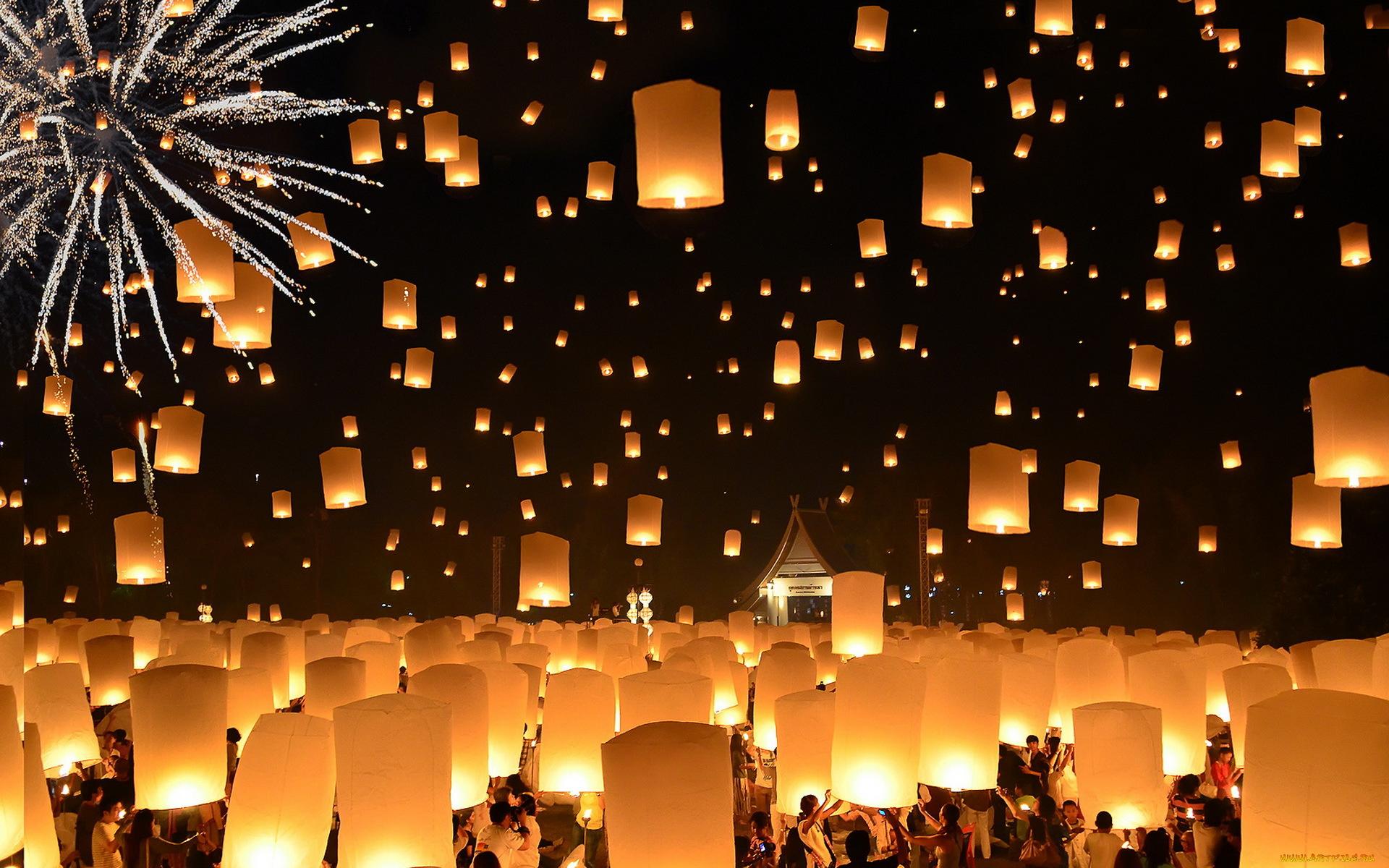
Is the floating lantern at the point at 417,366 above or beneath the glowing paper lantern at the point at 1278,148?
beneath

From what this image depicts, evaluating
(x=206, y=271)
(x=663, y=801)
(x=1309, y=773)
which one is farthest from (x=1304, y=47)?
(x=206, y=271)

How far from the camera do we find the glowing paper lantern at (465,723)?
25.8 feet

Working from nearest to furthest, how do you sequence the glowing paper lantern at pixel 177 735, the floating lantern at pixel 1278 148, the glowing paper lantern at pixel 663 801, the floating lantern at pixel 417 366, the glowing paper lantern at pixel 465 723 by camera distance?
the glowing paper lantern at pixel 663 801, the glowing paper lantern at pixel 177 735, the glowing paper lantern at pixel 465 723, the floating lantern at pixel 1278 148, the floating lantern at pixel 417 366

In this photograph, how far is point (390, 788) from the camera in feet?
20.3

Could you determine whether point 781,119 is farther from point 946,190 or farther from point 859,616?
point 859,616

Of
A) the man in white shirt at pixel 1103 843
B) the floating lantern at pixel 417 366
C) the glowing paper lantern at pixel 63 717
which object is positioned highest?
the floating lantern at pixel 417 366

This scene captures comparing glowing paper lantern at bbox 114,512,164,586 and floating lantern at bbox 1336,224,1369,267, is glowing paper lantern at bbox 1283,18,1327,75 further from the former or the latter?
glowing paper lantern at bbox 114,512,164,586

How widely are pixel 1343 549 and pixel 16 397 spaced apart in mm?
17086

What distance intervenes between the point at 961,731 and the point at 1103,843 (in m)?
1.20

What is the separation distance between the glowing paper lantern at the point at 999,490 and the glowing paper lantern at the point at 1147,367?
549cm

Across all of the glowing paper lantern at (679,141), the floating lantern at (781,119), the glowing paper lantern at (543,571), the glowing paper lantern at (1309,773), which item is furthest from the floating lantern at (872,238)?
the glowing paper lantern at (1309,773)

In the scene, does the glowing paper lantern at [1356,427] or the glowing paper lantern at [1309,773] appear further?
the glowing paper lantern at [1356,427]

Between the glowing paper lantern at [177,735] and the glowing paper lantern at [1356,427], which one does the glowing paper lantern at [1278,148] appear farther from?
the glowing paper lantern at [177,735]

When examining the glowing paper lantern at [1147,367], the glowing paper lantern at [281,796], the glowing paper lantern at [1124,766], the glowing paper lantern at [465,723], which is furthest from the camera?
the glowing paper lantern at [1147,367]
